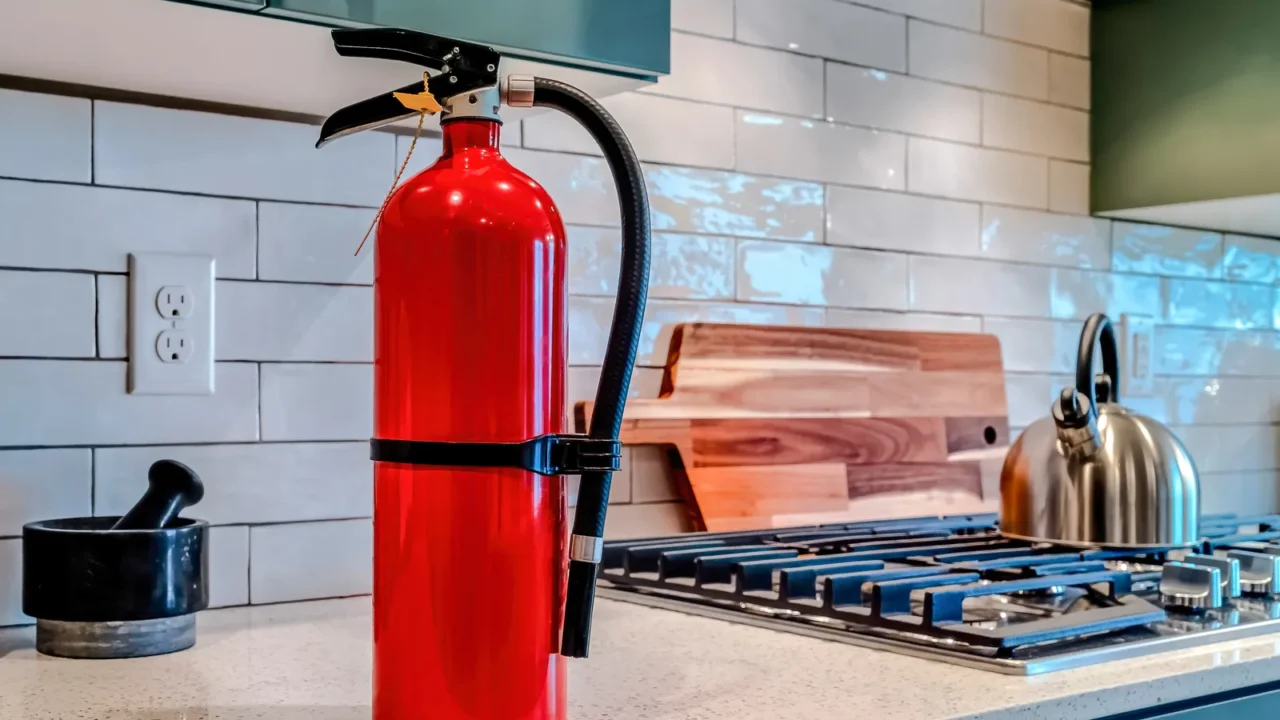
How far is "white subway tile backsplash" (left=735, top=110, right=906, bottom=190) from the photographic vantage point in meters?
1.59

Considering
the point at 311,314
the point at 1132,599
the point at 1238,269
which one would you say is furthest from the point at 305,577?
the point at 1238,269

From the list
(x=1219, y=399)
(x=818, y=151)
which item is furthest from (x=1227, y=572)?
(x=1219, y=399)

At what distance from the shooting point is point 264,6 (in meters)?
0.88

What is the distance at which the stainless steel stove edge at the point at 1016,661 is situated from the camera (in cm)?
85

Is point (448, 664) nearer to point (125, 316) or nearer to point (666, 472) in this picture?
point (125, 316)

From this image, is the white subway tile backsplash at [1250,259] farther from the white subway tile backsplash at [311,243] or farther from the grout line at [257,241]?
the grout line at [257,241]

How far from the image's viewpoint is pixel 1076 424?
130 cm

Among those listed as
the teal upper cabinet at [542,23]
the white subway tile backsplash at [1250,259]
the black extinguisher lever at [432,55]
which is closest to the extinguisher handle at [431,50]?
the black extinguisher lever at [432,55]

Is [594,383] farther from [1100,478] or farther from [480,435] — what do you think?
[480,435]

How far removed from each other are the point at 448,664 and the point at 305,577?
0.60 metres

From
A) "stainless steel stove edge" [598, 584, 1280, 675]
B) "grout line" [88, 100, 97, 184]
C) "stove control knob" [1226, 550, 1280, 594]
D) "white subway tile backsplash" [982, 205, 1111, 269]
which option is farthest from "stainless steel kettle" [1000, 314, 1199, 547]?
"grout line" [88, 100, 97, 184]

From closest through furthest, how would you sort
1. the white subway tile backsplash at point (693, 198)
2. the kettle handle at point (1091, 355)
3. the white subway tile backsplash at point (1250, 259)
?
the kettle handle at point (1091, 355)
the white subway tile backsplash at point (693, 198)
the white subway tile backsplash at point (1250, 259)

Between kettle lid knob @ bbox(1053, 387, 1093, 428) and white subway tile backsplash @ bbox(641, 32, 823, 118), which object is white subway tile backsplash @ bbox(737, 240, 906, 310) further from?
kettle lid knob @ bbox(1053, 387, 1093, 428)

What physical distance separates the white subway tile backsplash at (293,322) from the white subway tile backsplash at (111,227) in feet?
0.10
